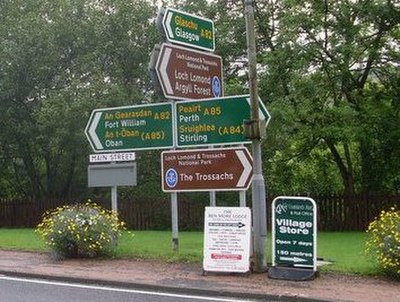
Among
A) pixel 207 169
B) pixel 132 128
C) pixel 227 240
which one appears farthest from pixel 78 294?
pixel 132 128

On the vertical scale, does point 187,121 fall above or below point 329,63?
below

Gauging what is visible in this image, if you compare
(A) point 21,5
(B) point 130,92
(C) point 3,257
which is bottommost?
(C) point 3,257

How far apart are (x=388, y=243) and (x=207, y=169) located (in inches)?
156

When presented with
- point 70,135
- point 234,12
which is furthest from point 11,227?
point 234,12

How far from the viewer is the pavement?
29.7ft

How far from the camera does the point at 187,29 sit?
43.8ft

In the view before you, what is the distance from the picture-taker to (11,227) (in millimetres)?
26797

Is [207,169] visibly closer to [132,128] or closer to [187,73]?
[187,73]

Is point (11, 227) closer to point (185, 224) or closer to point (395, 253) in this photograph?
point (185, 224)

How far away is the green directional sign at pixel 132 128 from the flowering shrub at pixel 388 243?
4.82m

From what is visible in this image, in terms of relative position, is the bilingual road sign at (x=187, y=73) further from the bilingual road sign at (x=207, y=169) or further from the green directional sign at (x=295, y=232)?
the green directional sign at (x=295, y=232)

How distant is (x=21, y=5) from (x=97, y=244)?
56.5ft

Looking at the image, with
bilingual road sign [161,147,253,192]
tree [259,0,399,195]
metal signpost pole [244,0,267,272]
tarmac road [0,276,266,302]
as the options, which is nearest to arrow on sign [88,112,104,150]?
bilingual road sign [161,147,253,192]

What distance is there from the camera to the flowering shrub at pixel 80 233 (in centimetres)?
1295
